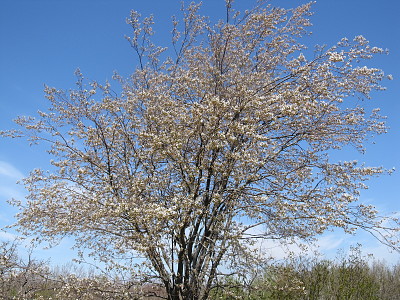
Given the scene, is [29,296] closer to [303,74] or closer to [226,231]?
[226,231]

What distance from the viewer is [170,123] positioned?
24.9ft

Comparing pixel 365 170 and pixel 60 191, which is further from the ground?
pixel 365 170

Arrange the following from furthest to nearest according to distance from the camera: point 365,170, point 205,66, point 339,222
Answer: point 205,66 < point 365,170 < point 339,222

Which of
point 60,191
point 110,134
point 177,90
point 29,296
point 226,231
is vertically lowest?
point 29,296

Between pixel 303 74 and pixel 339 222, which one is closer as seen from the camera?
pixel 339 222

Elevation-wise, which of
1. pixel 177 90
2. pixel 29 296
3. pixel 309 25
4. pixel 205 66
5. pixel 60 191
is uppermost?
pixel 309 25

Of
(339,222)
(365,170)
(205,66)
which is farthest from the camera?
(205,66)

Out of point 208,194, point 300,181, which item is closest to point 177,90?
point 208,194

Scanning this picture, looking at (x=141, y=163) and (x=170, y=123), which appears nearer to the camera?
(x=170, y=123)

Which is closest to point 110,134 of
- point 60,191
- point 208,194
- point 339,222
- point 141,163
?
point 141,163

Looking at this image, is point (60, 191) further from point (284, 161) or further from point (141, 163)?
point (284, 161)

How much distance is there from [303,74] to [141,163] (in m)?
3.78

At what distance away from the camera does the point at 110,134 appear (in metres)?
8.70

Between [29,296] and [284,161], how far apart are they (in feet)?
21.1
